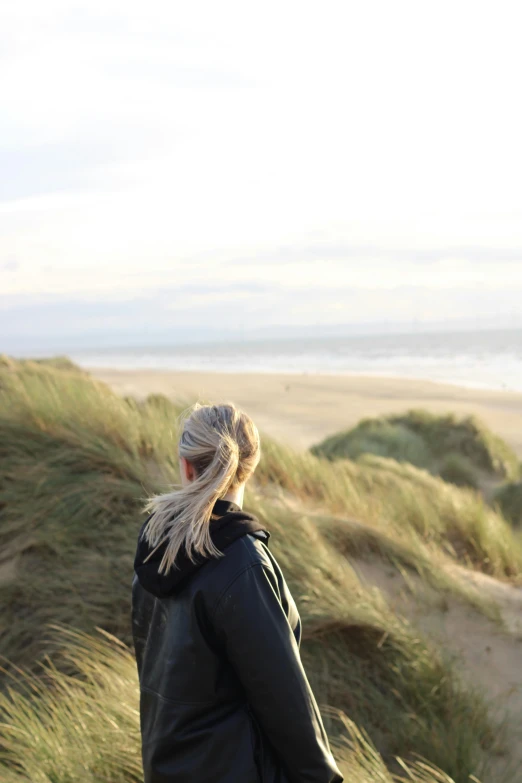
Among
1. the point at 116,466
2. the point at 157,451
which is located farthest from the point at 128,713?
the point at 157,451

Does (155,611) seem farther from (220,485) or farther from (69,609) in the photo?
(69,609)

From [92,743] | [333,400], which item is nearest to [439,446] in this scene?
[92,743]

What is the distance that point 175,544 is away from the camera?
207 centimetres

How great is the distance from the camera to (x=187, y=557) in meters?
2.06

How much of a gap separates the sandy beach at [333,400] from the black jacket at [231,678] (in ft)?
43.2

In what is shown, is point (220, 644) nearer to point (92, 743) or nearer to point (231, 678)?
point (231, 678)

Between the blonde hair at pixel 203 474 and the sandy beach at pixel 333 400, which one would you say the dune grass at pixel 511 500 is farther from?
the blonde hair at pixel 203 474

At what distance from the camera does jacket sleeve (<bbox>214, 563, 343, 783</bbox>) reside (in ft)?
6.51

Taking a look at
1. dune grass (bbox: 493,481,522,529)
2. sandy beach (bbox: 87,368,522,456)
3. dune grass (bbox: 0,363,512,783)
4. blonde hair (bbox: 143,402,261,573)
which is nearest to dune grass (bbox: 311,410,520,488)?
dune grass (bbox: 493,481,522,529)

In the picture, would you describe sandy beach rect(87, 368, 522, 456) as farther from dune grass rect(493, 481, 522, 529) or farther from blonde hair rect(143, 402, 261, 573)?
blonde hair rect(143, 402, 261, 573)

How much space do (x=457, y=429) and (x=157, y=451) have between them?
7.67m

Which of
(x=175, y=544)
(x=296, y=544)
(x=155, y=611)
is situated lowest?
(x=296, y=544)

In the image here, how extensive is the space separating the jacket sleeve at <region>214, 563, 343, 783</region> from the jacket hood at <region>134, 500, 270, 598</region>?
0.36 feet

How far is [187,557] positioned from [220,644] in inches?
10.2
